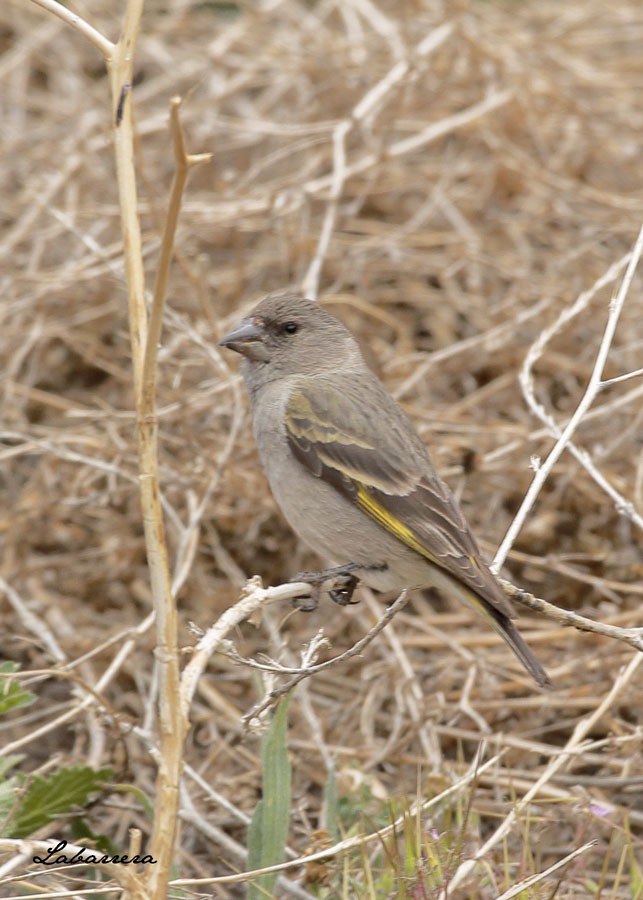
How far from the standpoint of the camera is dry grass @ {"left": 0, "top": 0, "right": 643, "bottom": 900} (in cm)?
485

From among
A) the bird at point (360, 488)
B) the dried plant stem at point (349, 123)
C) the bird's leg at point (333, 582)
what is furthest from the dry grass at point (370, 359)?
the bird at point (360, 488)

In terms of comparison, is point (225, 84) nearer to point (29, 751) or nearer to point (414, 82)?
point (414, 82)

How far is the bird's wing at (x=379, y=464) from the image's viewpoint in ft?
14.2

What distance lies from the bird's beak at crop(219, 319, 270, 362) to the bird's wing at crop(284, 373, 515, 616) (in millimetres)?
236

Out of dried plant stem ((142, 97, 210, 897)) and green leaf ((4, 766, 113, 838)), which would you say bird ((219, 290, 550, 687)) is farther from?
dried plant stem ((142, 97, 210, 897))

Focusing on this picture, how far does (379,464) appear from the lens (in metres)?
4.50

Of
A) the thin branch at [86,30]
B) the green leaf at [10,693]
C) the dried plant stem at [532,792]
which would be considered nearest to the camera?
the thin branch at [86,30]

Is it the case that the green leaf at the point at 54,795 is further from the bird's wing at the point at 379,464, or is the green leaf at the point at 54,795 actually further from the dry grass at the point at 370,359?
the bird's wing at the point at 379,464

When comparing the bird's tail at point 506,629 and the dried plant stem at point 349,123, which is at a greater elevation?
the dried plant stem at point 349,123

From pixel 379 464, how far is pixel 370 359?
5.68 feet

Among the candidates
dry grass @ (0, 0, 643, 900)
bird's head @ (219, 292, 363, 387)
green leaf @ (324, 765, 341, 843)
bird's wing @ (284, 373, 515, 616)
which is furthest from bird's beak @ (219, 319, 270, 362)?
green leaf @ (324, 765, 341, 843)

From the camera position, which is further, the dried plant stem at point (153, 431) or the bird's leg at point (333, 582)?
the bird's leg at point (333, 582)

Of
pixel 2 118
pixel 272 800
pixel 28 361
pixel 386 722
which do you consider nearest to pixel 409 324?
pixel 28 361

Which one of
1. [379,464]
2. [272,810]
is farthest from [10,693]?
[379,464]
